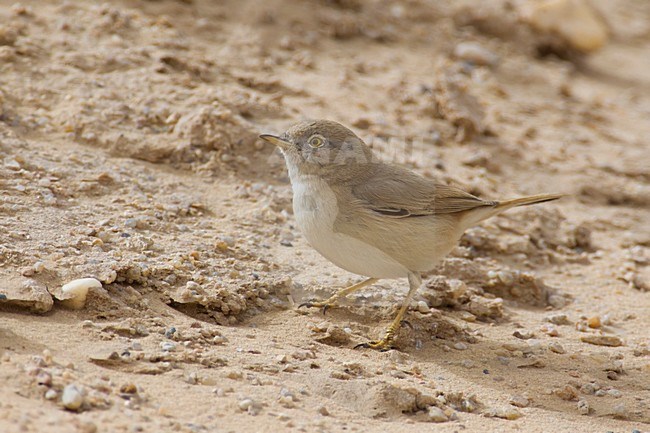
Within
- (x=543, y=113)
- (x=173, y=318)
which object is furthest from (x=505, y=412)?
(x=543, y=113)

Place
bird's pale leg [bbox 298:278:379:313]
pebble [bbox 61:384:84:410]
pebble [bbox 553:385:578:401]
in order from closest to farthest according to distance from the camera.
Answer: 1. pebble [bbox 61:384:84:410]
2. pebble [bbox 553:385:578:401]
3. bird's pale leg [bbox 298:278:379:313]

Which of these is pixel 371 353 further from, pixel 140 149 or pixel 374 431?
pixel 140 149

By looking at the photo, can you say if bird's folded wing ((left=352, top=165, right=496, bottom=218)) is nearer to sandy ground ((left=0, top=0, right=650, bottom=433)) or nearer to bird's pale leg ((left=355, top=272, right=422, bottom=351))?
bird's pale leg ((left=355, top=272, right=422, bottom=351))

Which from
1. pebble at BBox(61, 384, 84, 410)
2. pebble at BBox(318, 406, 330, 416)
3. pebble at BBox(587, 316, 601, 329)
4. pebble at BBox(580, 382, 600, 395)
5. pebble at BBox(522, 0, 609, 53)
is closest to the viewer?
pebble at BBox(61, 384, 84, 410)

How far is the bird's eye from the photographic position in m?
5.89

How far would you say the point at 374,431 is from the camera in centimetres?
433

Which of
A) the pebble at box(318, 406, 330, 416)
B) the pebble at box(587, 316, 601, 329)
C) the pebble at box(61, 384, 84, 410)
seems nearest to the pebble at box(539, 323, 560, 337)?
the pebble at box(587, 316, 601, 329)

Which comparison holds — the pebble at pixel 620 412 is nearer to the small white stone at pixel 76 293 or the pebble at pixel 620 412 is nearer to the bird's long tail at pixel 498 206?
the bird's long tail at pixel 498 206

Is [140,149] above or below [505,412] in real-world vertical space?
above

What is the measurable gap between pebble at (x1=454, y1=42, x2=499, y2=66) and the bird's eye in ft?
18.7

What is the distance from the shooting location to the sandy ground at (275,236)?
14.9 ft

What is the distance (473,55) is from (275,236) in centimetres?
576

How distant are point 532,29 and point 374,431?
9.07 m

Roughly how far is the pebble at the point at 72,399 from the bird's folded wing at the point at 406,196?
2.52 metres
